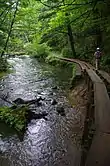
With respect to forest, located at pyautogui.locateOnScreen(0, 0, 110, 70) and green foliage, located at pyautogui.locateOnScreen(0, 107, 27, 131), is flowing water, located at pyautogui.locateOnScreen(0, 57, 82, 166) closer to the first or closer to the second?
green foliage, located at pyautogui.locateOnScreen(0, 107, 27, 131)

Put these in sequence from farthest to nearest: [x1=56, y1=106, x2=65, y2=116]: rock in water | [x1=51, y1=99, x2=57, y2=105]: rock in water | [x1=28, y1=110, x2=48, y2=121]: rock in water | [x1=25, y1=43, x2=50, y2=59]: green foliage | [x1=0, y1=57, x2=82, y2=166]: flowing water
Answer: [x1=25, y1=43, x2=50, y2=59]: green foliage → [x1=51, y1=99, x2=57, y2=105]: rock in water → [x1=56, y1=106, x2=65, y2=116]: rock in water → [x1=28, y1=110, x2=48, y2=121]: rock in water → [x1=0, y1=57, x2=82, y2=166]: flowing water

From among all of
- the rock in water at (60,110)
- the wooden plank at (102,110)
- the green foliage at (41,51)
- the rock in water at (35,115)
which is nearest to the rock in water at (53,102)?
the rock in water at (60,110)

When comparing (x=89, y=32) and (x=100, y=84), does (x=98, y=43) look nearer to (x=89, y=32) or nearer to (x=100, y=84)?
(x=89, y=32)

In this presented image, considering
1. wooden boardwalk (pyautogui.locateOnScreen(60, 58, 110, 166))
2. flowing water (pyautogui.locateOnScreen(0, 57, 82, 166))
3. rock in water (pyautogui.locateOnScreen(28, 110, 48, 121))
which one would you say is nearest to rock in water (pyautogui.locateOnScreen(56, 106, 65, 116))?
flowing water (pyautogui.locateOnScreen(0, 57, 82, 166))

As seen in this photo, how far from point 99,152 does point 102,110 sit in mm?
2377

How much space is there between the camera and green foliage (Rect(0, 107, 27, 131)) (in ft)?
28.4

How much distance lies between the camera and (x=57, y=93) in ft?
45.1

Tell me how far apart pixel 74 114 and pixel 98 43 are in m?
12.9

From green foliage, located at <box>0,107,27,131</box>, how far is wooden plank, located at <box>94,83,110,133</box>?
2.76m

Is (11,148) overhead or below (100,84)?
below

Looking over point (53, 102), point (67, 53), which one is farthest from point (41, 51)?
point (53, 102)

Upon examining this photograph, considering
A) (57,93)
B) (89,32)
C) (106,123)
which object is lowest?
(57,93)

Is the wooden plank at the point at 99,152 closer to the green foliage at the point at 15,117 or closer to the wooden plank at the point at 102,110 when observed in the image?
the wooden plank at the point at 102,110

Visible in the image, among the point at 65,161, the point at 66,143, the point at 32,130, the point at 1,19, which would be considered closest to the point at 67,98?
the point at 32,130
